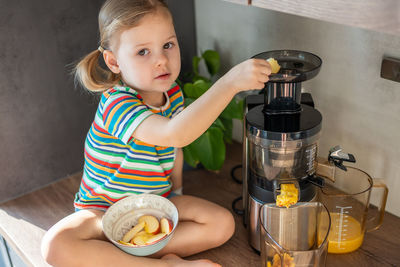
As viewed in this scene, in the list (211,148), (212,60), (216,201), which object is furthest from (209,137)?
(212,60)

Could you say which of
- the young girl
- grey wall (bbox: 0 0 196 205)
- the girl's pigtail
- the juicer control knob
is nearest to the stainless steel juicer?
the juicer control knob

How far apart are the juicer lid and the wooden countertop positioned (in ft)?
1.44

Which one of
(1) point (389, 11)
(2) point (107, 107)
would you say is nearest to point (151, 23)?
(2) point (107, 107)

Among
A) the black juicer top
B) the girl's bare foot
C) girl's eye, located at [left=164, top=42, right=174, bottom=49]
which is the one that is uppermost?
girl's eye, located at [left=164, top=42, right=174, bottom=49]

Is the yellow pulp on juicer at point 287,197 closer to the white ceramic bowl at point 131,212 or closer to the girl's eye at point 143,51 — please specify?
the white ceramic bowl at point 131,212

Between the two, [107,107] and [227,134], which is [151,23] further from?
[227,134]

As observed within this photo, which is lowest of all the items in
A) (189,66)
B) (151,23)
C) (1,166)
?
(1,166)

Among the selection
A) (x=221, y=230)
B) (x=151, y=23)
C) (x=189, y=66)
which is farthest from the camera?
(x=189, y=66)

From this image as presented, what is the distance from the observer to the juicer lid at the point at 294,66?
832mm

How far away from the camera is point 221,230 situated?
3.56ft

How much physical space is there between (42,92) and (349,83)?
2.67 feet

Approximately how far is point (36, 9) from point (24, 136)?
349 mm

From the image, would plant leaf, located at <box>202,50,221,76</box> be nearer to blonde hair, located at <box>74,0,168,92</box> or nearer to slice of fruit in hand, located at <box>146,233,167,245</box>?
blonde hair, located at <box>74,0,168,92</box>

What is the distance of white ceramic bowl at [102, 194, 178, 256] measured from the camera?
1.05 metres
